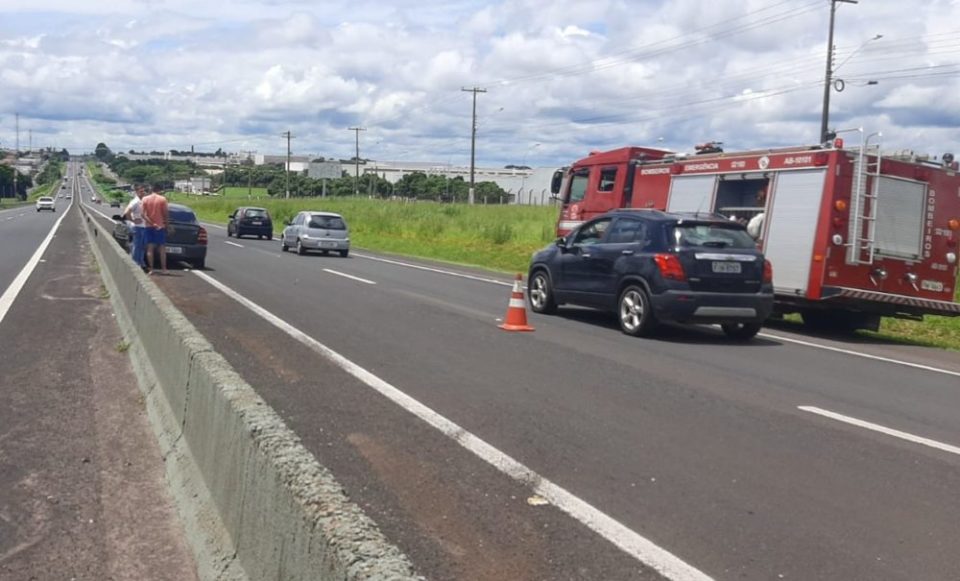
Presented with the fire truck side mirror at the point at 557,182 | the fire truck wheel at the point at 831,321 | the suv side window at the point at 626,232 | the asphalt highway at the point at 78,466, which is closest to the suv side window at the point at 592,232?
the suv side window at the point at 626,232

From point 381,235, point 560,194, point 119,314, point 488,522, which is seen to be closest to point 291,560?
point 488,522

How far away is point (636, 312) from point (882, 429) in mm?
5582

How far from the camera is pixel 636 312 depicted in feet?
45.1

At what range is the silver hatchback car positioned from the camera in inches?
1289

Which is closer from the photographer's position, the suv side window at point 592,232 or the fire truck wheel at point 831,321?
the suv side window at point 592,232

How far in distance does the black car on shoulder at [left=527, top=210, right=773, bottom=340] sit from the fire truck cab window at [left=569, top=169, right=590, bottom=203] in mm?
6773

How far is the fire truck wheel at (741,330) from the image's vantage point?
14.1 metres

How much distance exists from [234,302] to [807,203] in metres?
8.87

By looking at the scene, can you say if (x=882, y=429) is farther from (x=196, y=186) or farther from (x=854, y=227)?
(x=196, y=186)

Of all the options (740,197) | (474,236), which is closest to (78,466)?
(740,197)

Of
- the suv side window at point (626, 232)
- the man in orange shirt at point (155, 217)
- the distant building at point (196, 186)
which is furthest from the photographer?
the distant building at point (196, 186)

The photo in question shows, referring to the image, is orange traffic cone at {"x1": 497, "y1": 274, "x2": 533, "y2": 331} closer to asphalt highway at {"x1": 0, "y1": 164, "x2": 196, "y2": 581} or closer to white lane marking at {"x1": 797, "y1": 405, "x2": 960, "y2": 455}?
asphalt highway at {"x1": 0, "y1": 164, "x2": 196, "y2": 581}

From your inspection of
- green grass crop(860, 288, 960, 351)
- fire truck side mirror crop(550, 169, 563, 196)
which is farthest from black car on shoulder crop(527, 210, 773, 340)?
fire truck side mirror crop(550, 169, 563, 196)

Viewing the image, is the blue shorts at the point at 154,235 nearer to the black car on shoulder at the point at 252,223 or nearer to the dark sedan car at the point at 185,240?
the dark sedan car at the point at 185,240
